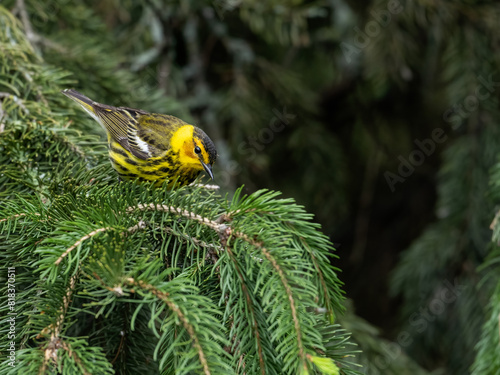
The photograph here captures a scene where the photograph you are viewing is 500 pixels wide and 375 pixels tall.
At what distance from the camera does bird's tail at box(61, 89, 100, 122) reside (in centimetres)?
248

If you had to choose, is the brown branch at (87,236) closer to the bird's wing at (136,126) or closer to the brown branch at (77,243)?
the brown branch at (77,243)

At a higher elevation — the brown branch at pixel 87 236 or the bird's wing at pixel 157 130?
the brown branch at pixel 87 236

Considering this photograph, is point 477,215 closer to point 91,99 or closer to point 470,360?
point 470,360

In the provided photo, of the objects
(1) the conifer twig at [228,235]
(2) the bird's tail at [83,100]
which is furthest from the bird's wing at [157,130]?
(1) the conifer twig at [228,235]

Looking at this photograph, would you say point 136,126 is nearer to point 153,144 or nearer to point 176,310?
point 153,144

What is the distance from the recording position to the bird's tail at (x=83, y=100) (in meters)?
2.48

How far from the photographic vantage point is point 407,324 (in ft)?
10.5

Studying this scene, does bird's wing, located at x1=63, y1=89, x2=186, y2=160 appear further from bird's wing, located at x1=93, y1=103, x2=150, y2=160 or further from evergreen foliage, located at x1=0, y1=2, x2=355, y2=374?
evergreen foliage, located at x1=0, y1=2, x2=355, y2=374

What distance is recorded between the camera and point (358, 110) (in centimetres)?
405

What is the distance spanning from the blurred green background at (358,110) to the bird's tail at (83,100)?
4.7 inches

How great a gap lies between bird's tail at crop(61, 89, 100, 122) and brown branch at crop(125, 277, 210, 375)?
1.56 meters

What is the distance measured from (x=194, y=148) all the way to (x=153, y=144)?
31 centimetres

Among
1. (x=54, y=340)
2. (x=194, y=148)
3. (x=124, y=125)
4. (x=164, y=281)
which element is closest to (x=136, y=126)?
(x=124, y=125)

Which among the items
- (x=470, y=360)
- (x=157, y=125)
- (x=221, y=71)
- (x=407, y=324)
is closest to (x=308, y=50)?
(x=221, y=71)
